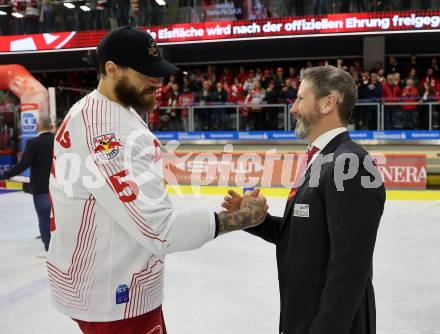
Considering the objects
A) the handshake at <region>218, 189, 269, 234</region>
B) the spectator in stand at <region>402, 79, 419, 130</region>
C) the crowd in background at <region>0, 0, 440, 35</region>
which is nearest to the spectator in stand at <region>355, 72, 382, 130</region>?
the spectator in stand at <region>402, 79, 419, 130</region>

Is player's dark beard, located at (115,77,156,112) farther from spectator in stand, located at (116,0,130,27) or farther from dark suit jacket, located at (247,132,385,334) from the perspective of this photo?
spectator in stand, located at (116,0,130,27)

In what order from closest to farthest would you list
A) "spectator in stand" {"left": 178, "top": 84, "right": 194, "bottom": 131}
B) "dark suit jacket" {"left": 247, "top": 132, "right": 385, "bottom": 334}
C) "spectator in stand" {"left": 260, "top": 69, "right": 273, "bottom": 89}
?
"dark suit jacket" {"left": 247, "top": 132, "right": 385, "bottom": 334} → "spectator in stand" {"left": 178, "top": 84, "right": 194, "bottom": 131} → "spectator in stand" {"left": 260, "top": 69, "right": 273, "bottom": 89}

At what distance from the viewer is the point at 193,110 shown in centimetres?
1427

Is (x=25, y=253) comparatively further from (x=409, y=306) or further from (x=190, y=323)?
(x=409, y=306)

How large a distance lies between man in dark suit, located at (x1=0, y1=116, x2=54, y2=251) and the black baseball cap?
4.67 metres

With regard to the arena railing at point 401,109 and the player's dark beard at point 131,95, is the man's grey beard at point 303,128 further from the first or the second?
the arena railing at point 401,109

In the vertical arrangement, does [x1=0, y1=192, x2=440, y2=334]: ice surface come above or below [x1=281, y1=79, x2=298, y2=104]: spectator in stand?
below

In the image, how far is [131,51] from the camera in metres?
1.74

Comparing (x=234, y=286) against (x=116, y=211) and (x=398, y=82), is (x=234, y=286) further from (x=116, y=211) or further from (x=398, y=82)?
(x=398, y=82)

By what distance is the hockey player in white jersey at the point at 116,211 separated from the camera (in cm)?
164

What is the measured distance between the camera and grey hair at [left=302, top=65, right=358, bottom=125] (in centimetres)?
181

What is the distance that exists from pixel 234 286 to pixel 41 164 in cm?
293

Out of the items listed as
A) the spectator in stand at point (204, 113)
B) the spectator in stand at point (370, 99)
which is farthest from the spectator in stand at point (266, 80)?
the spectator in stand at point (370, 99)

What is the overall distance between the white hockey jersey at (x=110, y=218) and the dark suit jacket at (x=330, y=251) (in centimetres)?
33
